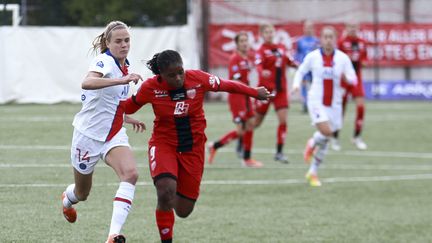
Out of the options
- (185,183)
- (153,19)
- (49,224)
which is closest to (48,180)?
Result: (49,224)

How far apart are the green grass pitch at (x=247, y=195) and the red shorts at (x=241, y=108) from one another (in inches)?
32.7

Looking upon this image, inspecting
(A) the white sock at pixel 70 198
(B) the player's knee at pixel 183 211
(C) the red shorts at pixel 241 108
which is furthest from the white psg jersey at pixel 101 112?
(C) the red shorts at pixel 241 108

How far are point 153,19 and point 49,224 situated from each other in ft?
76.1

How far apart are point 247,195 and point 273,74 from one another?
14.2ft

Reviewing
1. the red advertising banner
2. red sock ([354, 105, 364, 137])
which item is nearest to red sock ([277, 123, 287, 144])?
red sock ([354, 105, 364, 137])

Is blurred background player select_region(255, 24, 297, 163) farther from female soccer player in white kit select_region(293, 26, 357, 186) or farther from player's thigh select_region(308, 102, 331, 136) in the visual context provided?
player's thigh select_region(308, 102, 331, 136)

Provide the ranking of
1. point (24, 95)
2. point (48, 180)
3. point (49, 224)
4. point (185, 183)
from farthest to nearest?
point (24, 95), point (48, 180), point (49, 224), point (185, 183)

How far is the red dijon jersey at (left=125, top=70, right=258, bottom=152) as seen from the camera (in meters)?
8.90

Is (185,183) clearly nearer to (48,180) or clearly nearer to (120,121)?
(120,121)

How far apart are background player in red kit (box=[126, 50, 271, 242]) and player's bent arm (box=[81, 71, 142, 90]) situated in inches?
20.3

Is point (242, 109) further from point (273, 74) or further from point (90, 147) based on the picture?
point (90, 147)

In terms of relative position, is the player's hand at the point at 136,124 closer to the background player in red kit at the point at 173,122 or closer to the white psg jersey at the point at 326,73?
the background player in red kit at the point at 173,122

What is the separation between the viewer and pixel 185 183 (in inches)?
368

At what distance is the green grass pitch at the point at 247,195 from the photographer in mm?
10820
